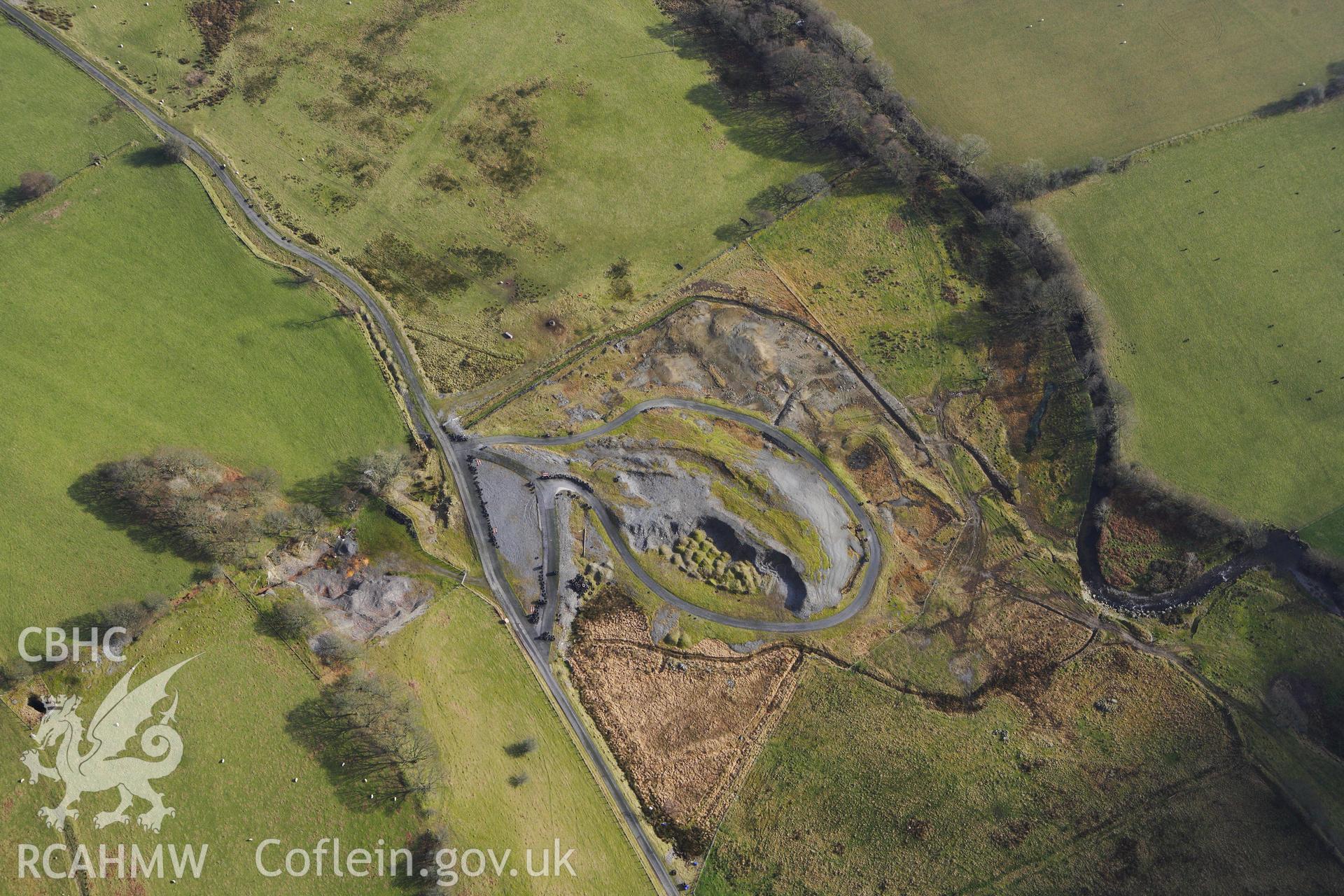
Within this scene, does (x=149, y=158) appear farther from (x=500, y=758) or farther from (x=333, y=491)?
(x=500, y=758)

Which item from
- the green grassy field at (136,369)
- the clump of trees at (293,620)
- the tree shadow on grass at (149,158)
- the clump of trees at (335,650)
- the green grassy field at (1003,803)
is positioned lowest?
the green grassy field at (1003,803)

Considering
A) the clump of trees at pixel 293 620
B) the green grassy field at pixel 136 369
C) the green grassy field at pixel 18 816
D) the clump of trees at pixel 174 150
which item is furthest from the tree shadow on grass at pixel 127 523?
the clump of trees at pixel 174 150

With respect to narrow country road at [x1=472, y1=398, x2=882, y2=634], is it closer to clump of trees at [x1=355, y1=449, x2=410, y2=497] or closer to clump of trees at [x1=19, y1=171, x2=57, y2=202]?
clump of trees at [x1=355, y1=449, x2=410, y2=497]

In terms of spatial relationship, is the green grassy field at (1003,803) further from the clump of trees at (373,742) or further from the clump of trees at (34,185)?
the clump of trees at (34,185)

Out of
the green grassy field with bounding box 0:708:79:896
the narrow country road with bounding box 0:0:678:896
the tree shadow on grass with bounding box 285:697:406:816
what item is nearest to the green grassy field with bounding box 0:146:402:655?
the narrow country road with bounding box 0:0:678:896

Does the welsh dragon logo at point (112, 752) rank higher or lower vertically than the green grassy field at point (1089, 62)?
lower

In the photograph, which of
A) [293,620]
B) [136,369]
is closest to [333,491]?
[293,620]

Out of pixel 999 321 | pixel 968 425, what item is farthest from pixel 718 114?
pixel 968 425
